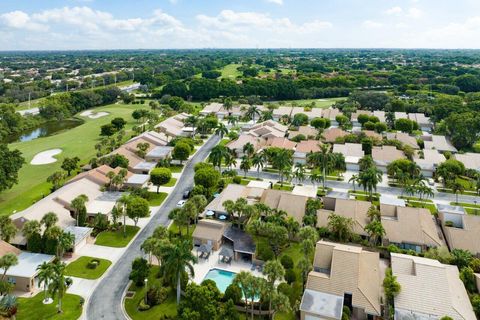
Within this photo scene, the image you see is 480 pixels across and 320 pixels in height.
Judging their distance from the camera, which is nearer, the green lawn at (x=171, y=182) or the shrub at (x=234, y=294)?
the shrub at (x=234, y=294)

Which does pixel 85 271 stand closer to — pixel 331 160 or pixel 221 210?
pixel 221 210

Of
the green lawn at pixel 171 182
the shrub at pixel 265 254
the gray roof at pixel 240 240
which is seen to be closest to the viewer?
the shrub at pixel 265 254

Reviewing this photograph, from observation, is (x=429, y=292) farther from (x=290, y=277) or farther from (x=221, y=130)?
(x=221, y=130)

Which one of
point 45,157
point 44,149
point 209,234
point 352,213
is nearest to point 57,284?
point 209,234

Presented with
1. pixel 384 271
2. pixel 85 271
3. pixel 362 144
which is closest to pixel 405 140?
pixel 362 144

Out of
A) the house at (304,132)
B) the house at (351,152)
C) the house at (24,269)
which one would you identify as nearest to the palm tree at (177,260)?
the house at (24,269)

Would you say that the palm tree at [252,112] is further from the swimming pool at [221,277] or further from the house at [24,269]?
the house at [24,269]
